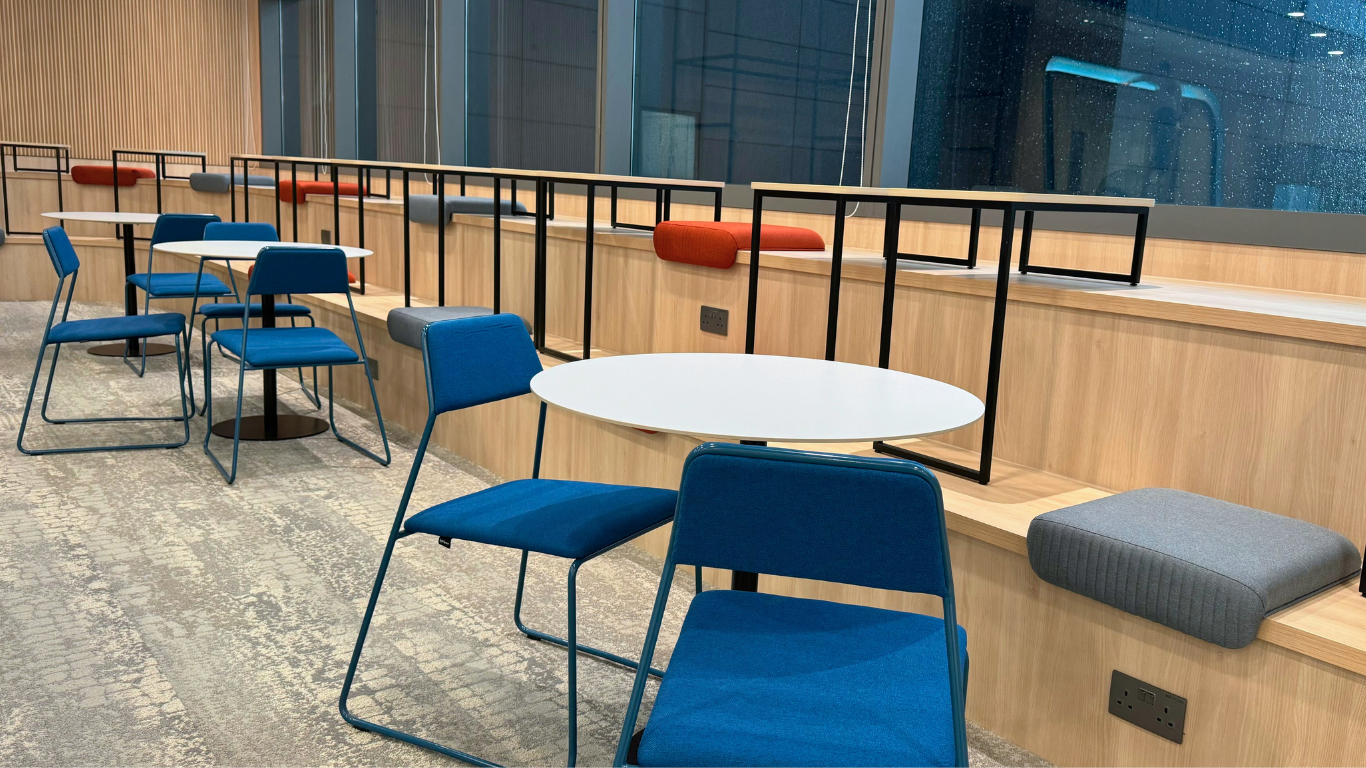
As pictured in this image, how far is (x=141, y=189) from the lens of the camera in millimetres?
8555

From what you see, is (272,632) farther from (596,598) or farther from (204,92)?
(204,92)

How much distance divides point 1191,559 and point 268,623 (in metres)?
2.14

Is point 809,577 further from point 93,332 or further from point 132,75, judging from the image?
point 132,75

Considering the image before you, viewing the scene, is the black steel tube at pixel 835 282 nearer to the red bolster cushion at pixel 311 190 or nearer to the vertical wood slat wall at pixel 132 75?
the red bolster cushion at pixel 311 190

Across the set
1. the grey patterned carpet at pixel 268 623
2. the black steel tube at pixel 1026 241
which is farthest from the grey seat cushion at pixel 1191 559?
the black steel tube at pixel 1026 241

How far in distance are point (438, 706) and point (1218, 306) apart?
192cm

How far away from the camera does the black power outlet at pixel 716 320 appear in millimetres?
3339

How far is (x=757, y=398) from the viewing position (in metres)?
1.82

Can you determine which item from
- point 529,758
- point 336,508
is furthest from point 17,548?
point 529,758

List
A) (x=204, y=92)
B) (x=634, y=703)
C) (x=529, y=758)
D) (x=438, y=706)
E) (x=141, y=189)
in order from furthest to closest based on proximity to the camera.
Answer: (x=204, y=92)
(x=141, y=189)
(x=438, y=706)
(x=529, y=758)
(x=634, y=703)

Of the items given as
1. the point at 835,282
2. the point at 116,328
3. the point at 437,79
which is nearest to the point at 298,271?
the point at 116,328

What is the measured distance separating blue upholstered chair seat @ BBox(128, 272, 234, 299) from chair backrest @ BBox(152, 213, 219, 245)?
23 cm

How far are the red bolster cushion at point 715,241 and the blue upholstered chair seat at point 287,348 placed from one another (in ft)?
4.48

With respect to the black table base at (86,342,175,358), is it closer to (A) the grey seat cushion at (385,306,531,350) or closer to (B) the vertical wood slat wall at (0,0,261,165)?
(A) the grey seat cushion at (385,306,531,350)
